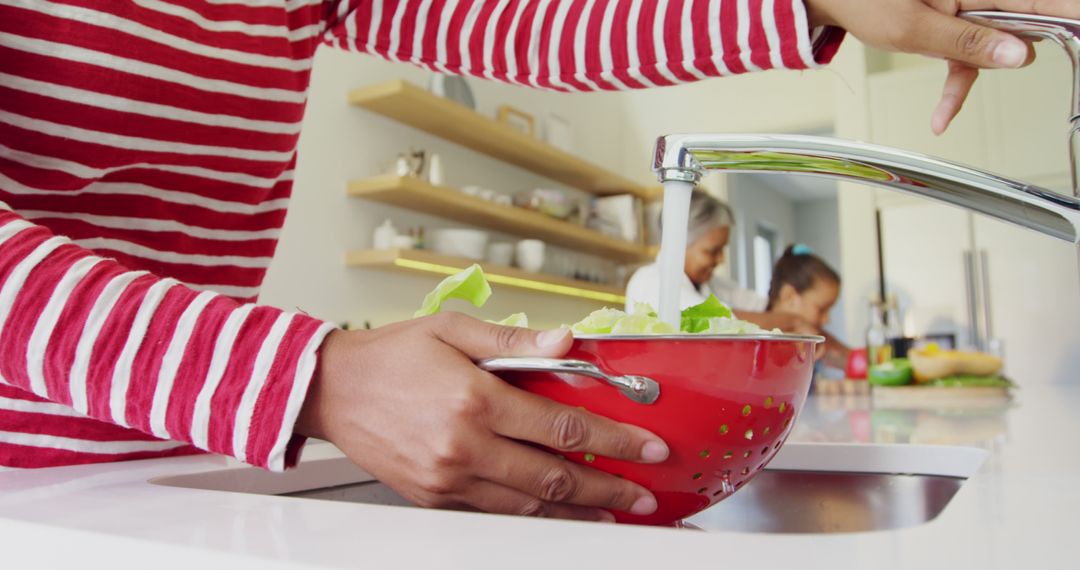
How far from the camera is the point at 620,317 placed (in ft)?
1.57

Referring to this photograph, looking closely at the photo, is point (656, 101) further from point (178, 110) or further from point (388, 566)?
point (388, 566)

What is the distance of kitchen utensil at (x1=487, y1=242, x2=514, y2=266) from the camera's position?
11.4ft

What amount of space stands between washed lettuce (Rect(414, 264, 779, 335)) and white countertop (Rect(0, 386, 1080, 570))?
5.6 inches

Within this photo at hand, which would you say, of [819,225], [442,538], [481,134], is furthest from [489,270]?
[819,225]

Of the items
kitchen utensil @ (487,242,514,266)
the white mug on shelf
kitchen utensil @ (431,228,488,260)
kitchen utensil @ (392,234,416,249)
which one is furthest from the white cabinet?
kitchen utensil @ (392,234,416,249)

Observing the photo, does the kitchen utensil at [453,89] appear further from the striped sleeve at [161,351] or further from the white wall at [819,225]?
the white wall at [819,225]

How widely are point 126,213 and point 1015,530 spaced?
72cm

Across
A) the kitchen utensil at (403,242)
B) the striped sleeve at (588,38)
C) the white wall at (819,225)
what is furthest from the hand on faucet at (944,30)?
the white wall at (819,225)

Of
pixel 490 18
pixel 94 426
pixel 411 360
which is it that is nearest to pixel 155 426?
pixel 411 360

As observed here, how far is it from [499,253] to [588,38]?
2.65 m

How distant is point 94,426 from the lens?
74cm

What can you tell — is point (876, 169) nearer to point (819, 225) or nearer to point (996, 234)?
point (996, 234)

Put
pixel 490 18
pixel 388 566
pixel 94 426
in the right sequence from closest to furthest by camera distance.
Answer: pixel 388 566 < pixel 94 426 < pixel 490 18

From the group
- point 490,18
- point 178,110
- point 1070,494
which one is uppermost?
point 490,18
